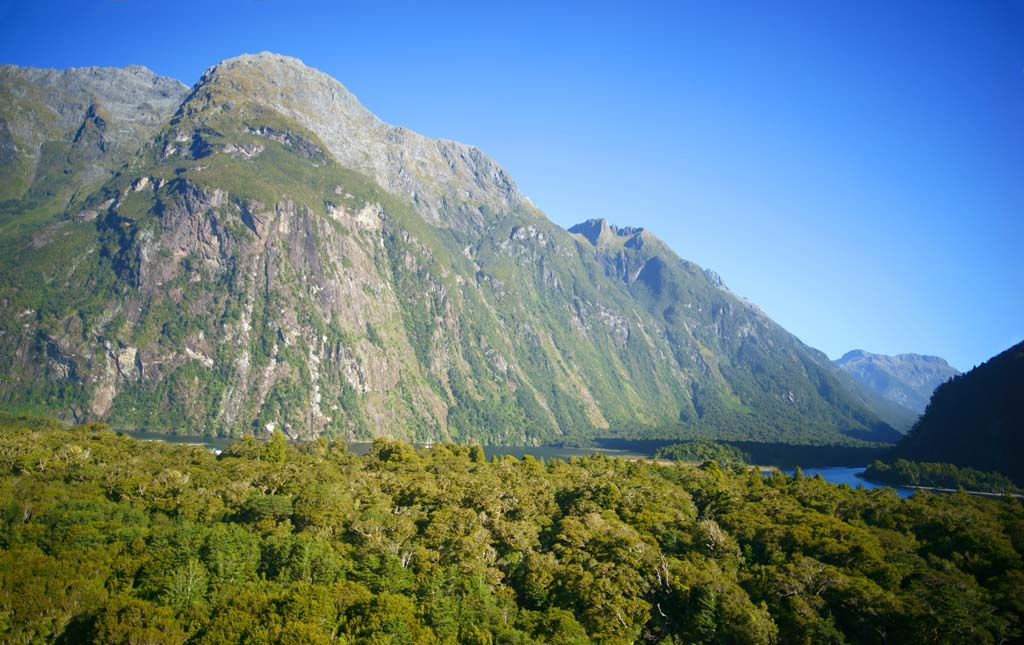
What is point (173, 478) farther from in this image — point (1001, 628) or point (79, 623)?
point (1001, 628)

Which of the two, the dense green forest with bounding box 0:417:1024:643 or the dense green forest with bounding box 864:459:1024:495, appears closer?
the dense green forest with bounding box 0:417:1024:643

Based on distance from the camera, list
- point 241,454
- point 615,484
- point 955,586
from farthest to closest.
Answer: point 241,454, point 615,484, point 955,586

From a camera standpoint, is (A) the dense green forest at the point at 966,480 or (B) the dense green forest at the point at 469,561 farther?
(A) the dense green forest at the point at 966,480

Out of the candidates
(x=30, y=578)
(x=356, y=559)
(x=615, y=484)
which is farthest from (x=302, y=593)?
(x=615, y=484)

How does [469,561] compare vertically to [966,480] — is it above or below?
below

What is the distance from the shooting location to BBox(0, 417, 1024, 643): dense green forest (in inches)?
2039

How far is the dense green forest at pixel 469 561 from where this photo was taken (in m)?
51.8

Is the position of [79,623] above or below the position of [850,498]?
below

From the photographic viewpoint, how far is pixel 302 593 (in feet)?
175

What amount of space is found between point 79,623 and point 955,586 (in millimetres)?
73772

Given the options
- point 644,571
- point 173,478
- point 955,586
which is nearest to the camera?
point 955,586

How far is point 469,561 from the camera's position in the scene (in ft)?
219

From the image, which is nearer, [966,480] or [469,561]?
[469,561]

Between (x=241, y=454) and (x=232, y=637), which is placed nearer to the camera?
(x=232, y=637)
